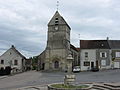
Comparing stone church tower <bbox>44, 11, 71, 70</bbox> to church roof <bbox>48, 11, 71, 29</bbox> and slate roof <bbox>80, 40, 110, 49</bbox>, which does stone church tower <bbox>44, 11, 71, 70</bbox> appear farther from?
slate roof <bbox>80, 40, 110, 49</bbox>

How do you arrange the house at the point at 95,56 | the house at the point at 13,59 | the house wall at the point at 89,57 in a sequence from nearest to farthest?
the house at the point at 95,56 → the house wall at the point at 89,57 → the house at the point at 13,59

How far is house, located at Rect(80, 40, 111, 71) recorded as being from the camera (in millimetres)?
54094

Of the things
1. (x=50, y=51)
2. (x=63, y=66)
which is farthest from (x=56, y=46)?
(x=63, y=66)

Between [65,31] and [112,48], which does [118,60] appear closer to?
[112,48]

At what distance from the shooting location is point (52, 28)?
61.1 metres

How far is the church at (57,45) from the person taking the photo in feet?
191

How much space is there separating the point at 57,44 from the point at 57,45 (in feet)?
0.95

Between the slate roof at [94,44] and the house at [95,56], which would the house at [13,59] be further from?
the house at [95,56]

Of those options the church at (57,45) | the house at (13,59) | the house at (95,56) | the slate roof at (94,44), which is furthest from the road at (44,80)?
the house at (13,59)

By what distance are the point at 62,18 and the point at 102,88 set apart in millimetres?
46025

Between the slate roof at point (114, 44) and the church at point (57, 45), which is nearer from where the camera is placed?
the slate roof at point (114, 44)

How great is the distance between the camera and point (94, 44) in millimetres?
56125

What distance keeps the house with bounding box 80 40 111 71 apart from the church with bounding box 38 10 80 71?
5.53 metres

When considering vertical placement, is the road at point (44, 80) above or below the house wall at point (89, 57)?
below
